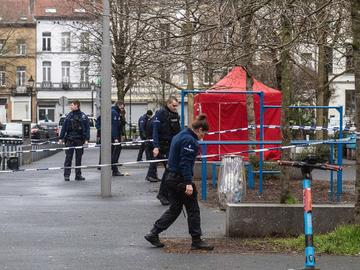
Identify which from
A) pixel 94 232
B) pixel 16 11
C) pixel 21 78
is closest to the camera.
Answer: pixel 94 232

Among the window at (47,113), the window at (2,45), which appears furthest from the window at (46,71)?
the window at (2,45)

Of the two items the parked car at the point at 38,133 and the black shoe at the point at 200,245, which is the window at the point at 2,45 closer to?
the parked car at the point at 38,133

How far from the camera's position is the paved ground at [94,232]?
8156 mm

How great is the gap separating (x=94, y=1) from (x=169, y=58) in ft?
37.1

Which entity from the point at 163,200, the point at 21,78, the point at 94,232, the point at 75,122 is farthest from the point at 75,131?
the point at 21,78

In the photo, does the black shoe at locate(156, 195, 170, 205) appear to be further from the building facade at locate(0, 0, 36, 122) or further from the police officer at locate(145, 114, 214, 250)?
the building facade at locate(0, 0, 36, 122)

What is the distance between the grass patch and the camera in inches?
340

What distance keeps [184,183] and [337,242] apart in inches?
76.1

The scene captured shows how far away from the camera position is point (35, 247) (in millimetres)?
9047

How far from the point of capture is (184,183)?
900cm

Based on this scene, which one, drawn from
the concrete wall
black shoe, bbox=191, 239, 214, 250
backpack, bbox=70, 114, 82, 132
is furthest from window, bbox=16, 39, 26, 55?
black shoe, bbox=191, 239, 214, 250

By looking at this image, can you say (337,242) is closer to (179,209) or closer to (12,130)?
(179,209)

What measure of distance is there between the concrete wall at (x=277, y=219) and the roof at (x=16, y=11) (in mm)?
63521

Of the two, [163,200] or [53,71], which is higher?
[53,71]
